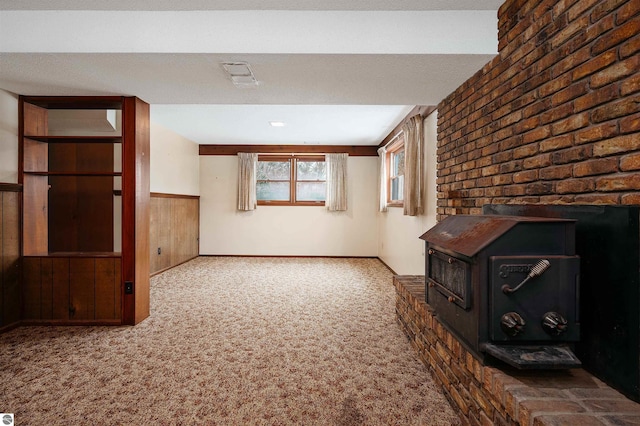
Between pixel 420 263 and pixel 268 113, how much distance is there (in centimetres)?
274

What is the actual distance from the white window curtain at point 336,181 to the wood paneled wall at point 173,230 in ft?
8.75

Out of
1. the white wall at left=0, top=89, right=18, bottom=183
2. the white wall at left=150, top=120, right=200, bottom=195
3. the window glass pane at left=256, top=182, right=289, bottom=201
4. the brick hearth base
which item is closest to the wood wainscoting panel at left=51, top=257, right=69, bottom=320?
the white wall at left=0, top=89, right=18, bottom=183

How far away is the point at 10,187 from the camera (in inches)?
107

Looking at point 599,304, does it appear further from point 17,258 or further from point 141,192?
point 17,258

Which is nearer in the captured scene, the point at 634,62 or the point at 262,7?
the point at 634,62

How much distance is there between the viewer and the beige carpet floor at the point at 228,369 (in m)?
1.66

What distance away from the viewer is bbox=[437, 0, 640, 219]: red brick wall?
3.96ft

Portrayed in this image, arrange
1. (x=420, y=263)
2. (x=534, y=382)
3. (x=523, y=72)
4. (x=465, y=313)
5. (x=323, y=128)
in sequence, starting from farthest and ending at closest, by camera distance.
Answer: (x=323, y=128), (x=420, y=263), (x=523, y=72), (x=465, y=313), (x=534, y=382)

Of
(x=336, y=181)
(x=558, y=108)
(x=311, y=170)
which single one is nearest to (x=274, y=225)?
(x=311, y=170)

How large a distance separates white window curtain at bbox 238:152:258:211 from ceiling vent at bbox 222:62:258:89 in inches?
149

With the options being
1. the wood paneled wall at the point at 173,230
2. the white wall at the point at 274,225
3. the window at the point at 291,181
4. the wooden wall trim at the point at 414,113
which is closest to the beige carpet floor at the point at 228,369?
the wood paneled wall at the point at 173,230

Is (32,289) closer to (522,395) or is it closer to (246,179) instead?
(522,395)

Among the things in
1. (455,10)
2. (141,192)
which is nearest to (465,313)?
(455,10)

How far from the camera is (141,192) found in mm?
2980
